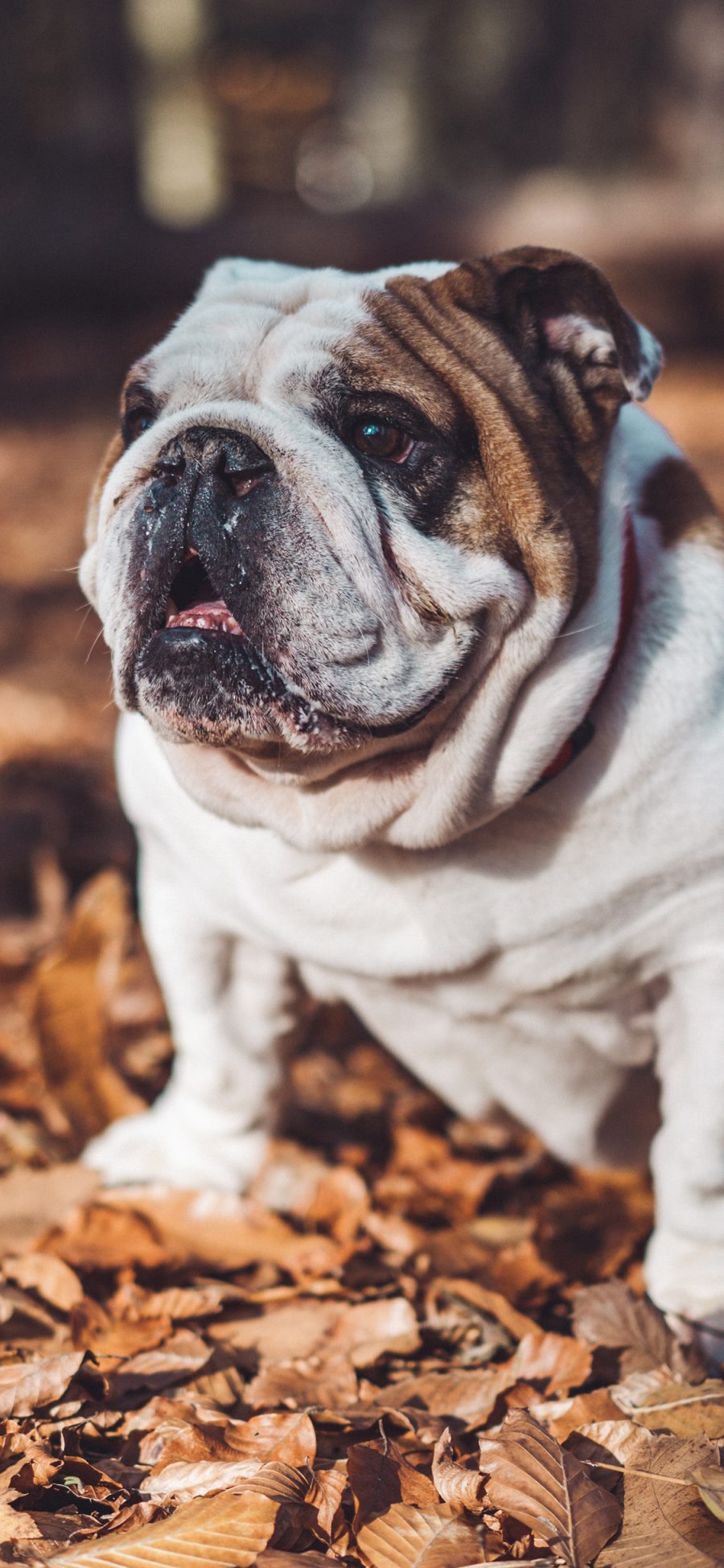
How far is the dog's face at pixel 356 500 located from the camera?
1.88m

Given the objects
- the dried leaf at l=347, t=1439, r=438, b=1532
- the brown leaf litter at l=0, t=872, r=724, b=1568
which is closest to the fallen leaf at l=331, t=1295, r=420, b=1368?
the brown leaf litter at l=0, t=872, r=724, b=1568

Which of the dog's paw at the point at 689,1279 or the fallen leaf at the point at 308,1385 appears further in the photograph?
the dog's paw at the point at 689,1279

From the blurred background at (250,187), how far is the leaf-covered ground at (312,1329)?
0.73 meters

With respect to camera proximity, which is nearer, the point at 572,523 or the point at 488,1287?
the point at 572,523

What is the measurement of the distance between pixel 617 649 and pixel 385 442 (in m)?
0.49

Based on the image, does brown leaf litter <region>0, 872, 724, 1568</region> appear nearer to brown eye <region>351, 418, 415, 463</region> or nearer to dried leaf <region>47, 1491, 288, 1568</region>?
dried leaf <region>47, 1491, 288, 1568</region>

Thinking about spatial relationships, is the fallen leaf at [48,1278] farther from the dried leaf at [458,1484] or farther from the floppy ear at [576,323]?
the floppy ear at [576,323]

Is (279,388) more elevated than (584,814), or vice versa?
(279,388)

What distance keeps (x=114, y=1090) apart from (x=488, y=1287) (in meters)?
0.99

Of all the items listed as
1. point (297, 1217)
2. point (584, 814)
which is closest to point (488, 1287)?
point (297, 1217)

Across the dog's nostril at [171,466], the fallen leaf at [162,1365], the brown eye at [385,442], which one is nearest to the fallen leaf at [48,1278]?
the fallen leaf at [162,1365]

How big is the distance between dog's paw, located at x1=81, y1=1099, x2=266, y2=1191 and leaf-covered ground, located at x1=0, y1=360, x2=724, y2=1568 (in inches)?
1.7

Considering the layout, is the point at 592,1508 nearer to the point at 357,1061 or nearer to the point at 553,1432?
the point at 553,1432

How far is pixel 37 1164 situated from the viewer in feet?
9.18
